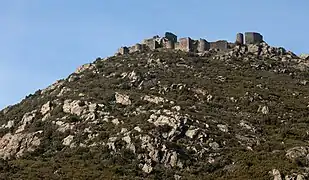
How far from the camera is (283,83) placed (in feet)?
232

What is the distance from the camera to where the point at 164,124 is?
54781mm

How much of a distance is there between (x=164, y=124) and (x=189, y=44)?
101 feet

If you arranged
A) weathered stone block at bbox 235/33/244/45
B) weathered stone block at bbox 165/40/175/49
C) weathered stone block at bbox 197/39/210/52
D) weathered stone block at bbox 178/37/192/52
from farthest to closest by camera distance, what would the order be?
weathered stone block at bbox 235/33/244/45, weathered stone block at bbox 165/40/175/49, weathered stone block at bbox 197/39/210/52, weathered stone block at bbox 178/37/192/52

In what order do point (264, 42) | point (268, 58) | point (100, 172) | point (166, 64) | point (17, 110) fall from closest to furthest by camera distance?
point (100, 172)
point (17, 110)
point (166, 64)
point (268, 58)
point (264, 42)

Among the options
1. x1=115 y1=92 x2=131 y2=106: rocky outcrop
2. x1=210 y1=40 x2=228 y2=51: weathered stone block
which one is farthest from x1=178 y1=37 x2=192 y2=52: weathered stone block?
x1=115 y1=92 x2=131 y2=106: rocky outcrop

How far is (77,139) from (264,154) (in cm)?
1433

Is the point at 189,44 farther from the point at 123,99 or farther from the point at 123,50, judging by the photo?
the point at 123,99

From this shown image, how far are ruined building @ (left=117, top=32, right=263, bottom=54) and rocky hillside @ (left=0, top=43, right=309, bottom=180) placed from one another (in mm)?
7646

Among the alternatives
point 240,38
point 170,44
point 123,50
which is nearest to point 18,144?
point 123,50

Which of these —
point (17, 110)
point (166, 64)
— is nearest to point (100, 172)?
point (17, 110)

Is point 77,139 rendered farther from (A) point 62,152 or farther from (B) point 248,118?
(B) point 248,118

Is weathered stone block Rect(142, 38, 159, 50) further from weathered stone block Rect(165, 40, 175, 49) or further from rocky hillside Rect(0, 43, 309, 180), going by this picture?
rocky hillside Rect(0, 43, 309, 180)

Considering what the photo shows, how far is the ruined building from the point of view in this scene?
84.9m

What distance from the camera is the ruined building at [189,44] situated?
8488 cm
